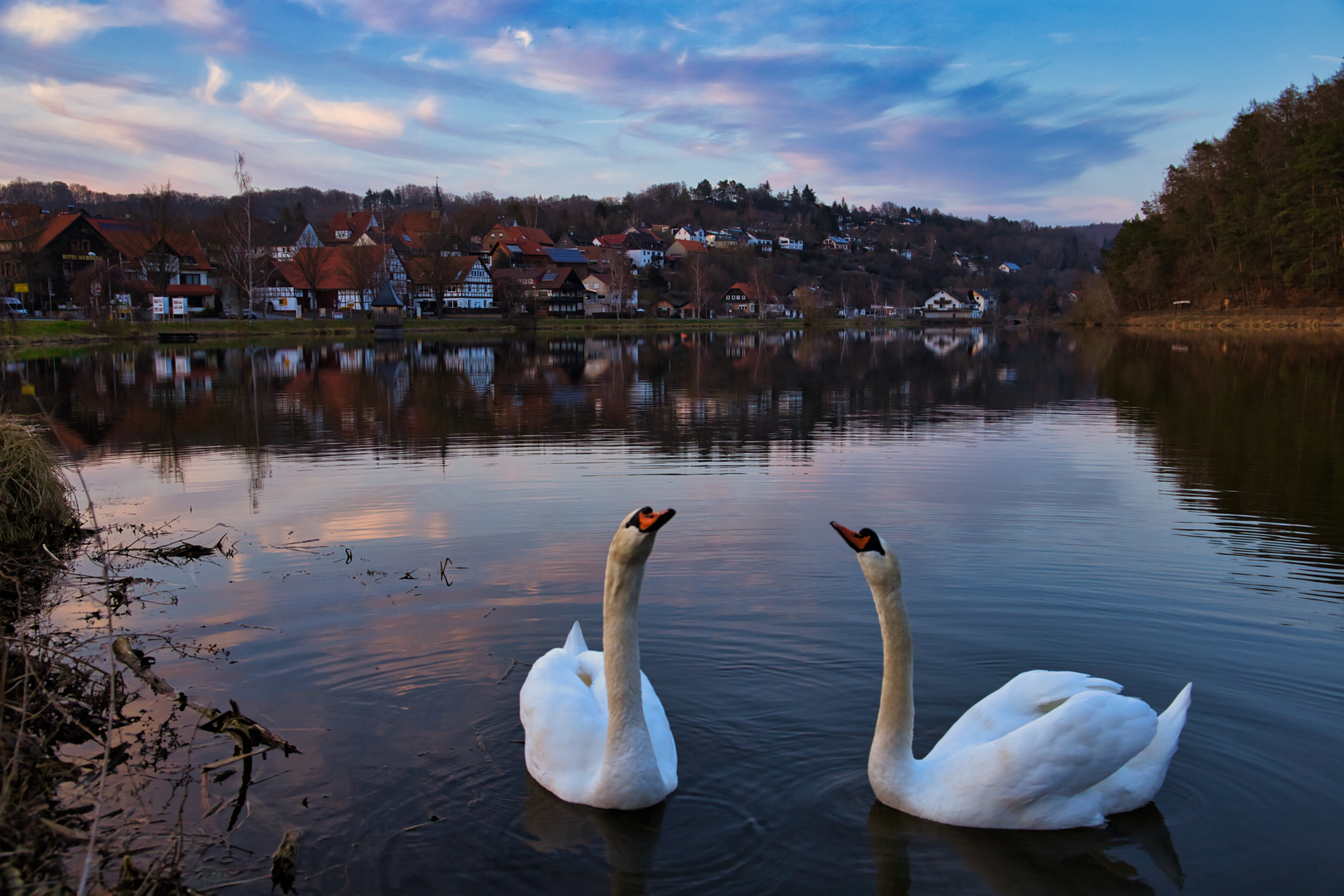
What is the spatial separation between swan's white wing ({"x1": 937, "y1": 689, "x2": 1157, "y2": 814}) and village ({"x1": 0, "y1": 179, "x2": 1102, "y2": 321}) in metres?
62.3

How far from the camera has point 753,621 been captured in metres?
8.62

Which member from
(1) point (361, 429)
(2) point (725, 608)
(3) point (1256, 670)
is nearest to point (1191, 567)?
(3) point (1256, 670)

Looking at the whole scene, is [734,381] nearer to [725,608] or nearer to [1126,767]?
[725,608]

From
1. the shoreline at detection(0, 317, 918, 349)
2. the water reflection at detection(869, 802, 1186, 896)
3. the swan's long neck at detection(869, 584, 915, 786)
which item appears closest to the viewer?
the water reflection at detection(869, 802, 1186, 896)

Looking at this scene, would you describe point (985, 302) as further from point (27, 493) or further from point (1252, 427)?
point (27, 493)

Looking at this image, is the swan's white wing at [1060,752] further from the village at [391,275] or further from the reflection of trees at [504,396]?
the village at [391,275]

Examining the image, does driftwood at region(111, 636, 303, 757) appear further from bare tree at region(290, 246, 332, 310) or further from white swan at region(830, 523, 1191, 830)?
bare tree at region(290, 246, 332, 310)

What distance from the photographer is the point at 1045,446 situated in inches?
777

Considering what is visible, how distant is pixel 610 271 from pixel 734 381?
360 feet

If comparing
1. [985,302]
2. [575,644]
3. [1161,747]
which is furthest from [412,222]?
[1161,747]

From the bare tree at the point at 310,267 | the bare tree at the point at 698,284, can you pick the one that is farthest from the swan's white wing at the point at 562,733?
the bare tree at the point at 698,284

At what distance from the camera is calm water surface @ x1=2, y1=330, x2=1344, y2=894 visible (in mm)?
5145

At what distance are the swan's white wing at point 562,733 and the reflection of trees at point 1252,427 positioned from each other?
956 cm

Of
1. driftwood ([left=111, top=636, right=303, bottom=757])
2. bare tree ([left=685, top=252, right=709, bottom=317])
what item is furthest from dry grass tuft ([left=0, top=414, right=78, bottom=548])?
bare tree ([left=685, top=252, right=709, bottom=317])
